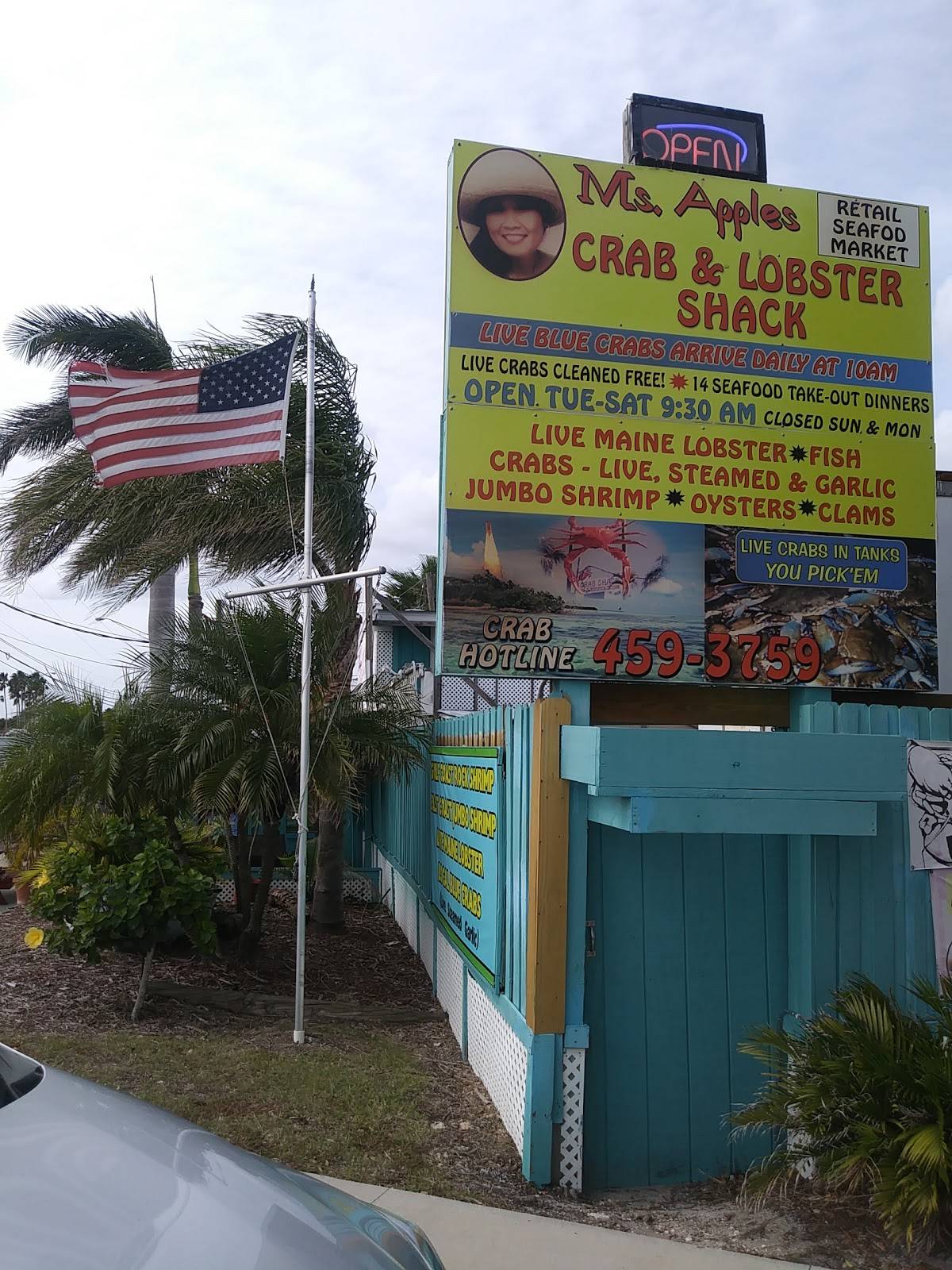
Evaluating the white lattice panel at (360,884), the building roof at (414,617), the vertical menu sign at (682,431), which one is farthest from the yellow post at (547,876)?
the building roof at (414,617)

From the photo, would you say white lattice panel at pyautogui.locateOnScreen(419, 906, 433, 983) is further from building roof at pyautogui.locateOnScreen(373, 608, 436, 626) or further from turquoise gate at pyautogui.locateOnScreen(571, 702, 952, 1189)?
building roof at pyautogui.locateOnScreen(373, 608, 436, 626)

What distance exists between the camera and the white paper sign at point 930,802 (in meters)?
5.26

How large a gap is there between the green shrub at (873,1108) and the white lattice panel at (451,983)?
9.42 ft

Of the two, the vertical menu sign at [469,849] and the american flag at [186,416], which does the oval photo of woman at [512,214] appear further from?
the vertical menu sign at [469,849]

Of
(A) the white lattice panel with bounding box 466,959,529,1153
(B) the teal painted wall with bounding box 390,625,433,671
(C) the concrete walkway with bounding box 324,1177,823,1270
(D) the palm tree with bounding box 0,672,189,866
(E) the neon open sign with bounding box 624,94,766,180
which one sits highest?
(E) the neon open sign with bounding box 624,94,766,180

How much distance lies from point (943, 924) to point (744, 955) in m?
0.98

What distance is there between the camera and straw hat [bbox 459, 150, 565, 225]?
5.91m

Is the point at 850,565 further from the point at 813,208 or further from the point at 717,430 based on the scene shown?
the point at 813,208

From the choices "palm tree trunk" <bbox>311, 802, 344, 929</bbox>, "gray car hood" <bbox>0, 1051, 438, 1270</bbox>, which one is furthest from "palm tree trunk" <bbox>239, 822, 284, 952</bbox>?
"gray car hood" <bbox>0, 1051, 438, 1270</bbox>

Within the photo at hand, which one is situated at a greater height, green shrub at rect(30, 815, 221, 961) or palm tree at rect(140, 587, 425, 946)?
palm tree at rect(140, 587, 425, 946)

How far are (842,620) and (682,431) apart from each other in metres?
1.42

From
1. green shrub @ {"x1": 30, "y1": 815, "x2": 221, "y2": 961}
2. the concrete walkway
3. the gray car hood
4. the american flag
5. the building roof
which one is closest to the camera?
the gray car hood

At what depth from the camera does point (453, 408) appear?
570 centimetres

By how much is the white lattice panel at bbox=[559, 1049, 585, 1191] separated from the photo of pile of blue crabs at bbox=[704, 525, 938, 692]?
7.20 ft
